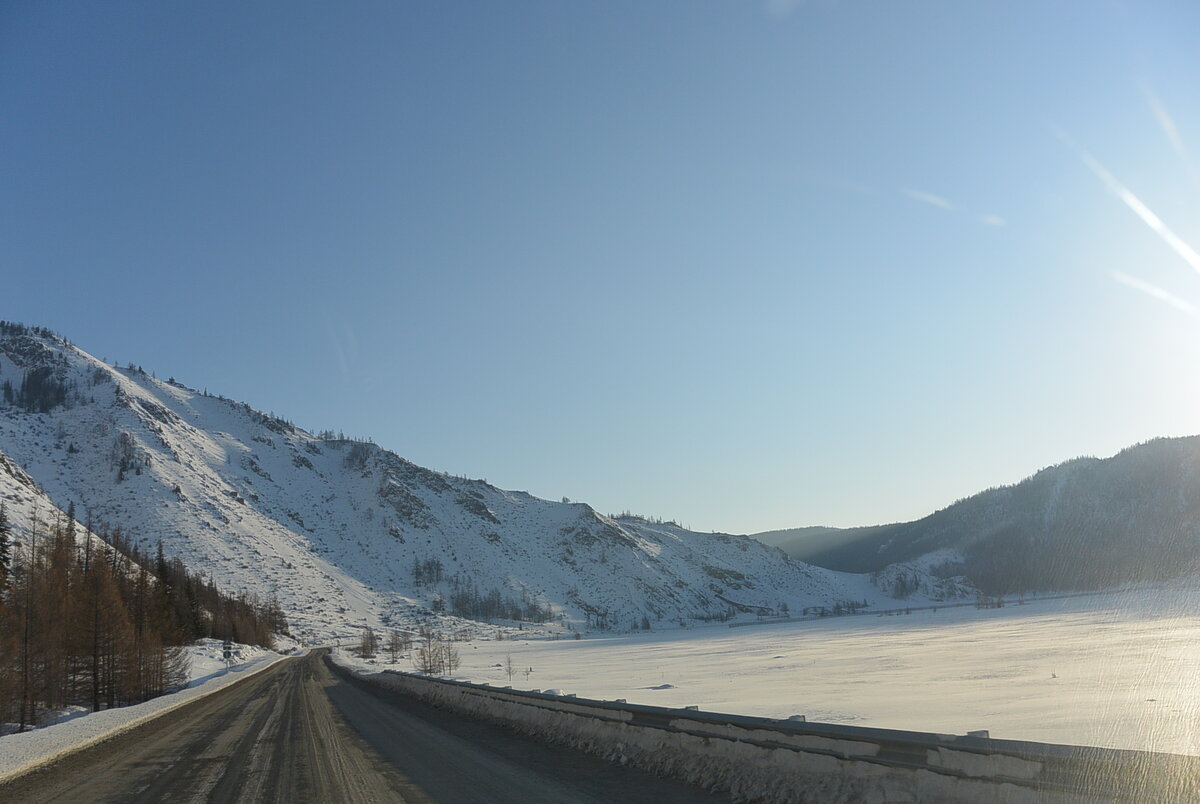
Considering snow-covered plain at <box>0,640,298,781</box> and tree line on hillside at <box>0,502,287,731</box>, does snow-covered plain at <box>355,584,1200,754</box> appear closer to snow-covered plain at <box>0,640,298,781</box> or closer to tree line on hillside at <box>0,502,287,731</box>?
snow-covered plain at <box>0,640,298,781</box>

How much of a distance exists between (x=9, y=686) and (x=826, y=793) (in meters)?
46.0

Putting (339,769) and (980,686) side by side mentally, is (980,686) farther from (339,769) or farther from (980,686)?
(339,769)

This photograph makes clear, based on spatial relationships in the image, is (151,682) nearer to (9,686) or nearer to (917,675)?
(9,686)

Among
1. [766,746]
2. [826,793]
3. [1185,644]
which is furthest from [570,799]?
[1185,644]

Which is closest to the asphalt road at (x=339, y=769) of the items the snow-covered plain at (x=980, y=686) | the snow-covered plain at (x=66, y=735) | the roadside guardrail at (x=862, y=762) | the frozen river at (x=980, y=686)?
the roadside guardrail at (x=862, y=762)

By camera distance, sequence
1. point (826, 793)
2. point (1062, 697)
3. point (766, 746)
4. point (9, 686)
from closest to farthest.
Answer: point (826, 793)
point (766, 746)
point (1062, 697)
point (9, 686)

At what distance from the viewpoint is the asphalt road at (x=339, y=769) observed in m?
12.7

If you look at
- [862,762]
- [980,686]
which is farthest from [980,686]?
[862,762]

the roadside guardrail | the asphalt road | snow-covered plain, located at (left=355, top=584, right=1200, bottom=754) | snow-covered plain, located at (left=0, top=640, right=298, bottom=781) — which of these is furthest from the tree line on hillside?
the roadside guardrail

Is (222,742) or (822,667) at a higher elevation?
(222,742)

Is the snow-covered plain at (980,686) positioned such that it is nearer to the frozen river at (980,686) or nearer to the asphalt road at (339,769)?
the frozen river at (980,686)

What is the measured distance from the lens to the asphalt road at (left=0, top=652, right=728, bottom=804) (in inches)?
500

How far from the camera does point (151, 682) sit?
5906 centimetres

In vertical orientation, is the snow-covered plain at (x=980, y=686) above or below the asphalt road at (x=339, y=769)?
below
